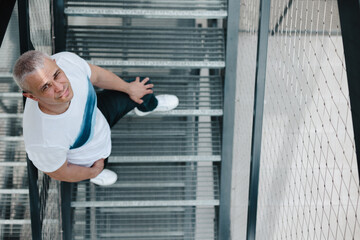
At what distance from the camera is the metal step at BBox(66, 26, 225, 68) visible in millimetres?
2520

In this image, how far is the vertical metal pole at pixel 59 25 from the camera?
92.7 inches

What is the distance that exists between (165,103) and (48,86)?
3.61ft

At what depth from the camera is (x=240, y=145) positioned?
2.79 meters

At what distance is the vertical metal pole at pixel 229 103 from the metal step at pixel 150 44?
2.8 inches

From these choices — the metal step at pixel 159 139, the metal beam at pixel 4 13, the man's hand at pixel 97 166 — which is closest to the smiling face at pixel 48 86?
the metal beam at pixel 4 13

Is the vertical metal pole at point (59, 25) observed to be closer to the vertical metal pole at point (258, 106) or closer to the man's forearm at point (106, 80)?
the man's forearm at point (106, 80)

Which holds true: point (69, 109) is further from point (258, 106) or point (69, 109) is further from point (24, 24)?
point (258, 106)

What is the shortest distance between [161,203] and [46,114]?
1341 mm

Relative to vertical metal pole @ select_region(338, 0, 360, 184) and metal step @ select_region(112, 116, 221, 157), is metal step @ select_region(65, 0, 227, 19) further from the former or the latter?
vertical metal pole @ select_region(338, 0, 360, 184)

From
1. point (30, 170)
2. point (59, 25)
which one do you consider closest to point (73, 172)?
point (30, 170)

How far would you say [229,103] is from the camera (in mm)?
2539

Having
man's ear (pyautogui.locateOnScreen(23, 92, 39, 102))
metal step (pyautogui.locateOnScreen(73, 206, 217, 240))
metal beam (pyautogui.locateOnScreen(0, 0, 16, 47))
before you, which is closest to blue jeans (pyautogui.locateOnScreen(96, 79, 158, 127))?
man's ear (pyautogui.locateOnScreen(23, 92, 39, 102))

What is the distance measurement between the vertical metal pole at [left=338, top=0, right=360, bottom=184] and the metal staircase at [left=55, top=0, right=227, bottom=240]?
1.67m

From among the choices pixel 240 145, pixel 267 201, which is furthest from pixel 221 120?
pixel 267 201
